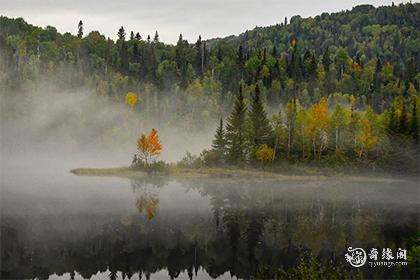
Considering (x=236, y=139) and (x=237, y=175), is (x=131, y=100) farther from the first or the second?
(x=237, y=175)

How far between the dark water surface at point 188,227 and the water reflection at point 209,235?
0.35ft

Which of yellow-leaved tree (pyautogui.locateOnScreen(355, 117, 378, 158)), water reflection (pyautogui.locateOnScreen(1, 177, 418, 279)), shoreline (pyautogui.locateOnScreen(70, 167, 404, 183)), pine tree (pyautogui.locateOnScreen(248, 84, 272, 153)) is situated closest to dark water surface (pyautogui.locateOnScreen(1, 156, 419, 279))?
water reflection (pyautogui.locateOnScreen(1, 177, 418, 279))

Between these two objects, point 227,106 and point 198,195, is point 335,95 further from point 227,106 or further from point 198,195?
point 198,195

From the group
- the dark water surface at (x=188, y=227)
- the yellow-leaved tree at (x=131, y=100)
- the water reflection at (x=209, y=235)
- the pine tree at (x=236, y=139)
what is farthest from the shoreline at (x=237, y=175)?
the yellow-leaved tree at (x=131, y=100)

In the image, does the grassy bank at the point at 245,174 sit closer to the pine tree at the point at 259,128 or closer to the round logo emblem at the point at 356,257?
the pine tree at the point at 259,128

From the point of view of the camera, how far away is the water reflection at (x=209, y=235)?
50.1 metres

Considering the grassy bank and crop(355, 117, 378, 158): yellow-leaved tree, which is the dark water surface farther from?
crop(355, 117, 378, 158): yellow-leaved tree

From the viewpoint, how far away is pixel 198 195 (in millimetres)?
94625

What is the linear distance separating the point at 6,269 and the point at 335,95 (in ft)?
509

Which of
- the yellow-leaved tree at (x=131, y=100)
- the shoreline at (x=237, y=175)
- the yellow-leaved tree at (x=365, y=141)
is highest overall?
the yellow-leaved tree at (x=131, y=100)

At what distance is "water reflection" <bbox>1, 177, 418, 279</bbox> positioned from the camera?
5012 centimetres

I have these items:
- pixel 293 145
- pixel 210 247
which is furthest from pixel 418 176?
pixel 210 247

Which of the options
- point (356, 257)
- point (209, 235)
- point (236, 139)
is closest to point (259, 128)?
point (236, 139)

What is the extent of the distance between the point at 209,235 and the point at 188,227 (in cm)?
414
